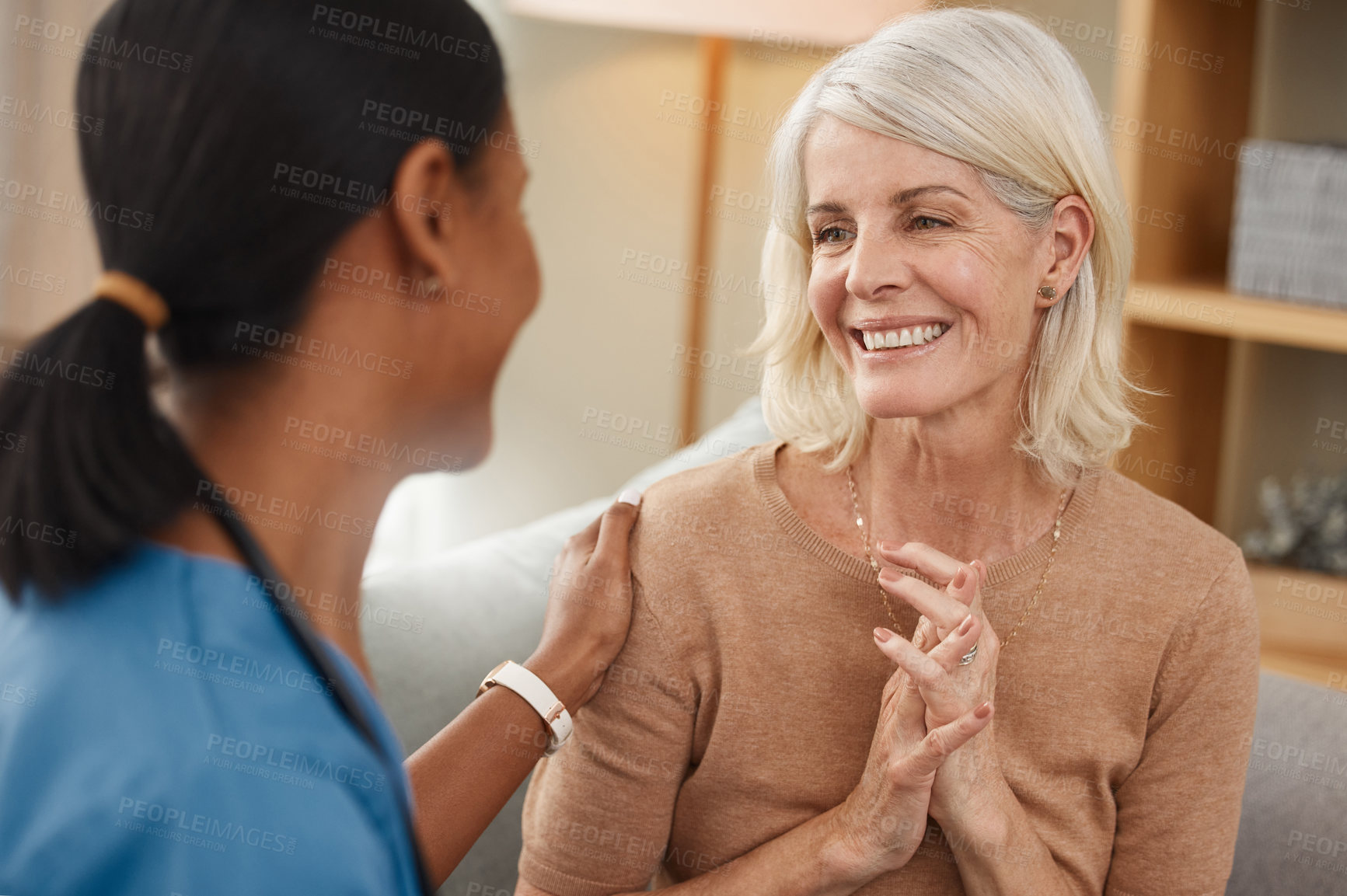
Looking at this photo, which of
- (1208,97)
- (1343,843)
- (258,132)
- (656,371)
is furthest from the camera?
(656,371)

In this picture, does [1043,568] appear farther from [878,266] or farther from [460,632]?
[460,632]

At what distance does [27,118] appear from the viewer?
0.69 metres

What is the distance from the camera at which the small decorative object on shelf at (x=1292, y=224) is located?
1.73m

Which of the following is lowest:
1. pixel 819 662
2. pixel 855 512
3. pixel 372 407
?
Answer: pixel 819 662

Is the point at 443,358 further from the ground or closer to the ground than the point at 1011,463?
further from the ground

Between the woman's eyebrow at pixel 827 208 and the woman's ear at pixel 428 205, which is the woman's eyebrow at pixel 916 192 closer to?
the woman's eyebrow at pixel 827 208

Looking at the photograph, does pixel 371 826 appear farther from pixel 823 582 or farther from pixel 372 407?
pixel 823 582

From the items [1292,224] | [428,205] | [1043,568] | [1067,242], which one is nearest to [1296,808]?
[1043,568]

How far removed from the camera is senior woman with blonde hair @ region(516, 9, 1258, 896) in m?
1.02

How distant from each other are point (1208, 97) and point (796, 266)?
3.73 feet

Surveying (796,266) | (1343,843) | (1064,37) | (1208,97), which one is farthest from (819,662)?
(1064,37)

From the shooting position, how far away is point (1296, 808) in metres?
1.26

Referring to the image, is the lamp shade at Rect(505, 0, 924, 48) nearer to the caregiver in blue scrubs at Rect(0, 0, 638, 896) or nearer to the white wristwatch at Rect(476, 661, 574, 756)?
the white wristwatch at Rect(476, 661, 574, 756)

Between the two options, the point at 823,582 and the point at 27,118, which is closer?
the point at 27,118
